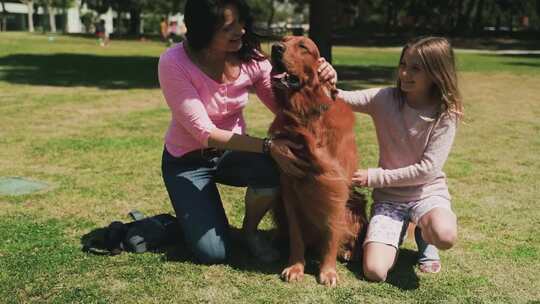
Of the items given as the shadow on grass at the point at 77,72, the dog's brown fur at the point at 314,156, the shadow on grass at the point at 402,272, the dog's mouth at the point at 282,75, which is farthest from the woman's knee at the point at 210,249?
the shadow on grass at the point at 77,72

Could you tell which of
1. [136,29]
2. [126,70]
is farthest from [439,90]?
[136,29]

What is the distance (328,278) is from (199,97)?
152cm

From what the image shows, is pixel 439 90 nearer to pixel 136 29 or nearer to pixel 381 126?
pixel 381 126

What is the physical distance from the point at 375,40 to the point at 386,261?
47.5 m

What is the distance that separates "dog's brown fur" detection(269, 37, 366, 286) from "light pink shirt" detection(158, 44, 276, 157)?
1.32 feet

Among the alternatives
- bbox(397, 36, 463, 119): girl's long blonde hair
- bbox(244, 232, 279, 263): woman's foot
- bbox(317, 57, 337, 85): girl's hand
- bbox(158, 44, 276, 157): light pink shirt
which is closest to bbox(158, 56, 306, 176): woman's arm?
bbox(158, 44, 276, 157): light pink shirt

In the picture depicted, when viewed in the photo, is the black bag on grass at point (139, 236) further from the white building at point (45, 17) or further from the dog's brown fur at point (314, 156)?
the white building at point (45, 17)

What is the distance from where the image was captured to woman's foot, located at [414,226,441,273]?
3.75m

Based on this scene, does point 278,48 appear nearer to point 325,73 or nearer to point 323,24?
point 325,73

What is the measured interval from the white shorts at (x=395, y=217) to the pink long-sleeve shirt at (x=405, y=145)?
5 cm

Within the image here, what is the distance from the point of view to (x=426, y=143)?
371cm

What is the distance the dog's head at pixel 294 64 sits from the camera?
3168mm

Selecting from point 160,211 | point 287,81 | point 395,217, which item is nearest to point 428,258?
point 395,217

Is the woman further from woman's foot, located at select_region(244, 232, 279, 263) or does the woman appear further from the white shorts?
the white shorts
